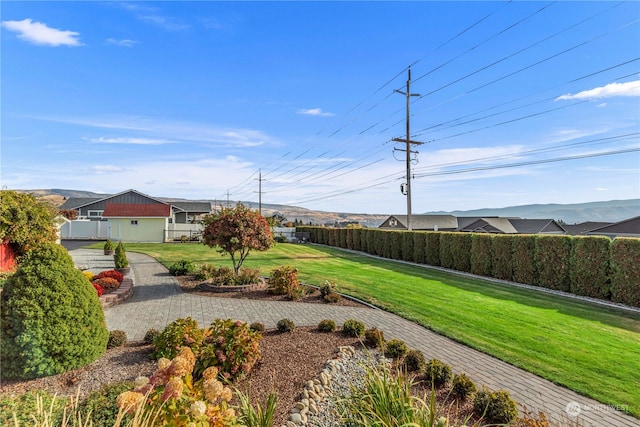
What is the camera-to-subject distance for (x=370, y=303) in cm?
982

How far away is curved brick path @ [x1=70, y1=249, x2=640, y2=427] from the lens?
432cm

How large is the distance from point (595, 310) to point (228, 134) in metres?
18.6

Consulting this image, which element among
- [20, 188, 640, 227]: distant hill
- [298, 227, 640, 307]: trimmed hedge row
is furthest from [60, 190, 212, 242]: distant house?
[20, 188, 640, 227]: distant hill

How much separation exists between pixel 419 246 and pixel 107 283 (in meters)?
15.6

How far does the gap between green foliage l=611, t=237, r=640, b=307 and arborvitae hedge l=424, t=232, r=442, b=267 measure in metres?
8.23

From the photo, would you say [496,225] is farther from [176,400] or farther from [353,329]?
[176,400]

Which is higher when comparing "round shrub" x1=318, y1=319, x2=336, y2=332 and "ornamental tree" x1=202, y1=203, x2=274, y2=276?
"ornamental tree" x1=202, y1=203, x2=274, y2=276

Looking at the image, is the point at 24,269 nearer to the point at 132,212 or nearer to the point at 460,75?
the point at 460,75

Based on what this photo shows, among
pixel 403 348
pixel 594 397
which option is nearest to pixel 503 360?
pixel 594 397

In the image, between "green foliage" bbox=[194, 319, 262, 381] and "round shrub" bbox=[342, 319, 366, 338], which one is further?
"round shrub" bbox=[342, 319, 366, 338]

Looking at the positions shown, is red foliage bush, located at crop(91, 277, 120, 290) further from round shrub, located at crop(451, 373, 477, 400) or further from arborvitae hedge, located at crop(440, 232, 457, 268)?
arborvitae hedge, located at crop(440, 232, 457, 268)

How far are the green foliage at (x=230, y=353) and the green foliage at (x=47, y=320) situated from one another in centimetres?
173

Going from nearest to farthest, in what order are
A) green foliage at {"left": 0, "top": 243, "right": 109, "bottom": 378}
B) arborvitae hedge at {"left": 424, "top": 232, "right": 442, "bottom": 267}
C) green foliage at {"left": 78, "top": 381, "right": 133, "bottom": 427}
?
green foliage at {"left": 78, "top": 381, "right": 133, "bottom": 427}
green foliage at {"left": 0, "top": 243, "right": 109, "bottom": 378}
arborvitae hedge at {"left": 424, "top": 232, "right": 442, "bottom": 267}

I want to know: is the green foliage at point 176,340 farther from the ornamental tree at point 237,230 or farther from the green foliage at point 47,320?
the ornamental tree at point 237,230
